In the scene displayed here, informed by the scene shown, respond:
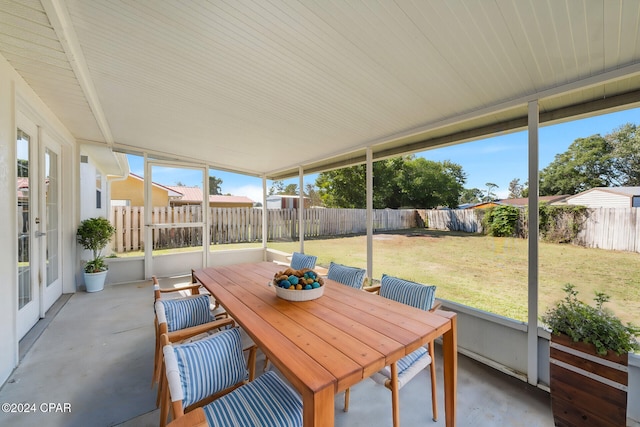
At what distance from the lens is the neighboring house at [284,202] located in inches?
224

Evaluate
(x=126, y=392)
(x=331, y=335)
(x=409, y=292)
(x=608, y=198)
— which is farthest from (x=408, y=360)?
(x=126, y=392)

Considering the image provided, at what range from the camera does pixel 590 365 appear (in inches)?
63.7

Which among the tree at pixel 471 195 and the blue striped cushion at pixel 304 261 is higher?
the tree at pixel 471 195

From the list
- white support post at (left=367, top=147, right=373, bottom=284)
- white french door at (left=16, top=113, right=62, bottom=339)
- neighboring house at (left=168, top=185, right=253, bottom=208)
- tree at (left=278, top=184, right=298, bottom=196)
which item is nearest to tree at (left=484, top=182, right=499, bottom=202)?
white support post at (left=367, top=147, right=373, bottom=284)

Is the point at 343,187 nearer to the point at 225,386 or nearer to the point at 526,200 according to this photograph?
the point at 526,200

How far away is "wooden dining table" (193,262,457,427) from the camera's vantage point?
104 centimetres

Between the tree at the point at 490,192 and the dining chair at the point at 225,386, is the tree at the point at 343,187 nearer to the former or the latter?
the tree at the point at 490,192

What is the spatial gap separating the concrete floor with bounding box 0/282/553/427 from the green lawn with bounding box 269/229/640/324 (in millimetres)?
681

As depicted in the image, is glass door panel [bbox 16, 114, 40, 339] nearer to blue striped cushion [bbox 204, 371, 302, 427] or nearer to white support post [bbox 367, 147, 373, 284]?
blue striped cushion [bbox 204, 371, 302, 427]

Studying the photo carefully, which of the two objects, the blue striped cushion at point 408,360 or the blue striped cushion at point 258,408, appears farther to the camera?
the blue striped cushion at point 408,360

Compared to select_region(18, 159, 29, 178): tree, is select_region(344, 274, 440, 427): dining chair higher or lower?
lower

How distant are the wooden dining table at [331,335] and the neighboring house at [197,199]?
3.94 m

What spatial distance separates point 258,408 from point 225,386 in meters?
0.20

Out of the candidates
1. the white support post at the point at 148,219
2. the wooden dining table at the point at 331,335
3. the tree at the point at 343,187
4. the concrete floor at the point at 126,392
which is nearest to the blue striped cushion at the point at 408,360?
the wooden dining table at the point at 331,335
